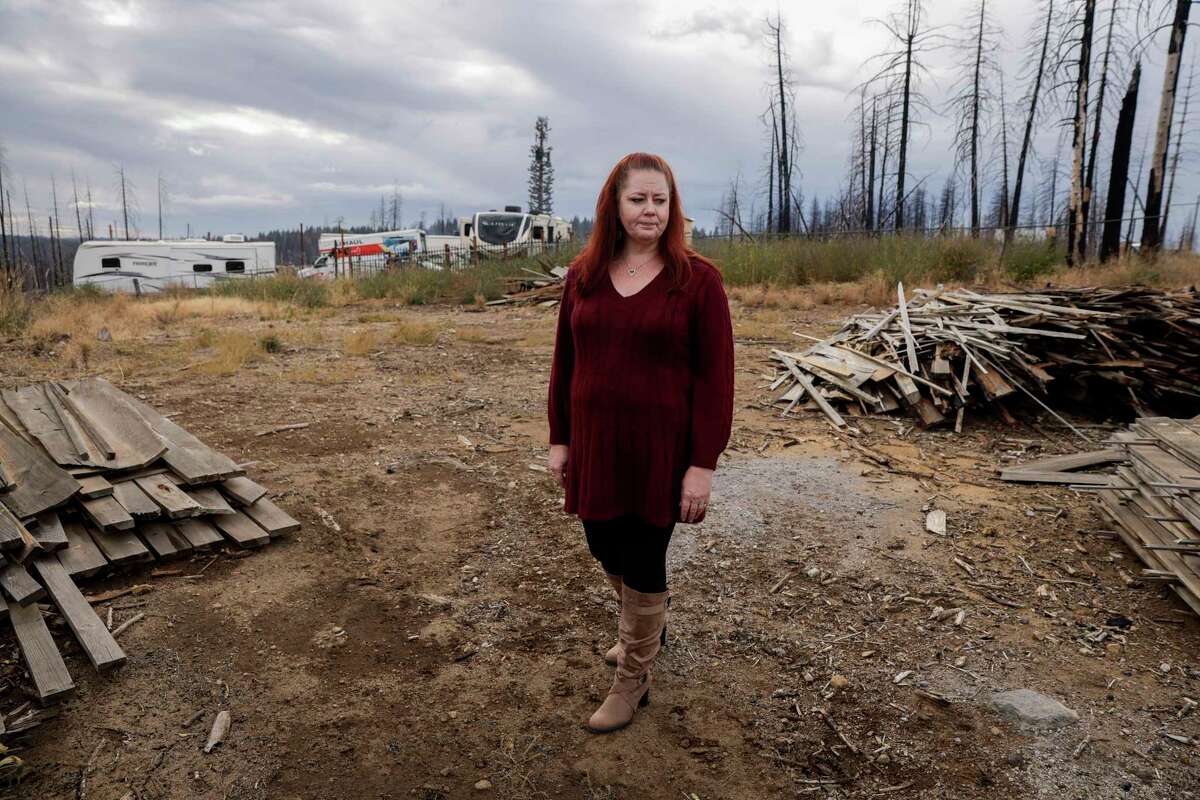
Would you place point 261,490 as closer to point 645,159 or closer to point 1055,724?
point 645,159

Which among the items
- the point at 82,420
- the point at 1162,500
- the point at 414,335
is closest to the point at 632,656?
the point at 1162,500

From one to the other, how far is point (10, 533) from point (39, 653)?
2.18 ft

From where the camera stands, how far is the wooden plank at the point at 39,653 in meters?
2.78

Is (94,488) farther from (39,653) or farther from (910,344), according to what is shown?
(910,344)

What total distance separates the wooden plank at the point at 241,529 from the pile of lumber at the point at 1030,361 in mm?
5052

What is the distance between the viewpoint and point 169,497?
4.07m

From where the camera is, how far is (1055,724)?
2.76 m

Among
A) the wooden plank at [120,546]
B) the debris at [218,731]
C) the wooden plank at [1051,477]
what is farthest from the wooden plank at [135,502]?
the wooden plank at [1051,477]

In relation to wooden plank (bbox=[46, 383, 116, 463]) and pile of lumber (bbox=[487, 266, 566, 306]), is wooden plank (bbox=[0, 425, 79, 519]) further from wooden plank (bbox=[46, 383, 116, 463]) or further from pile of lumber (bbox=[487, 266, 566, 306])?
pile of lumber (bbox=[487, 266, 566, 306])

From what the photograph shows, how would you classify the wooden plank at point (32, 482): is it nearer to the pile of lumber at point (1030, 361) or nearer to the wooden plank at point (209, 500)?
the wooden plank at point (209, 500)

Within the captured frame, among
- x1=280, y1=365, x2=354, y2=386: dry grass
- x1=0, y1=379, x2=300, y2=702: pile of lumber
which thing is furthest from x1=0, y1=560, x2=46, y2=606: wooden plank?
x1=280, y1=365, x2=354, y2=386: dry grass

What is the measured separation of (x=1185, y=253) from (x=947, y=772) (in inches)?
832

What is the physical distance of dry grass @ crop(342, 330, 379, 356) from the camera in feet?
35.0

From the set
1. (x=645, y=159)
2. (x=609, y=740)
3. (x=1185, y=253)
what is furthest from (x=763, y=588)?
(x=1185, y=253)
